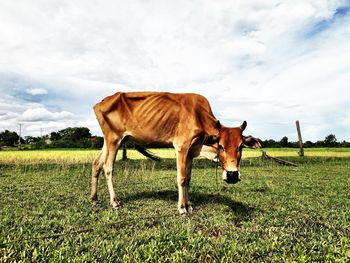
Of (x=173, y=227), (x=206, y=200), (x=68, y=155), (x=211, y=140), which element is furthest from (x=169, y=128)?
(x=68, y=155)

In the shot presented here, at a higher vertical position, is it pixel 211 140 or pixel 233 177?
pixel 211 140

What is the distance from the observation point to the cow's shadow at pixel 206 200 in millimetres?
6412

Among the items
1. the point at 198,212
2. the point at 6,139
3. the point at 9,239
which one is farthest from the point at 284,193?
the point at 6,139

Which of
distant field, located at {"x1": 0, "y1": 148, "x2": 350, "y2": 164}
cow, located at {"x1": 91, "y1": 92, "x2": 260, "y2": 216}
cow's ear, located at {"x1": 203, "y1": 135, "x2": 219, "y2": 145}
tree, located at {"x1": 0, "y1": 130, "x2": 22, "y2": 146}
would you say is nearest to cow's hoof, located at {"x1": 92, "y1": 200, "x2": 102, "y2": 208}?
cow, located at {"x1": 91, "y1": 92, "x2": 260, "y2": 216}

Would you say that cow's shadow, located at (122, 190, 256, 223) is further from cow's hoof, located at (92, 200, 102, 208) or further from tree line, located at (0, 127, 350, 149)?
tree line, located at (0, 127, 350, 149)

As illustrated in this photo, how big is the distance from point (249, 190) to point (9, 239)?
22.7 feet

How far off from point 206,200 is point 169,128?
2.23 metres

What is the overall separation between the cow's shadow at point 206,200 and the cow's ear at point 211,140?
1448 millimetres

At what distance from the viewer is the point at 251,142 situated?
21.4 ft

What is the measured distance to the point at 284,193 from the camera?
9180mm

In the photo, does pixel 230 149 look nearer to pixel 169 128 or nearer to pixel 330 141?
pixel 169 128

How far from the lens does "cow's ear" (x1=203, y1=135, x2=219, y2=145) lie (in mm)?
6324

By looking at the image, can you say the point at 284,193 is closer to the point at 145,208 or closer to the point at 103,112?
the point at 145,208

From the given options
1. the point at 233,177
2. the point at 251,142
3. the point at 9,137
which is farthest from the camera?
the point at 9,137
